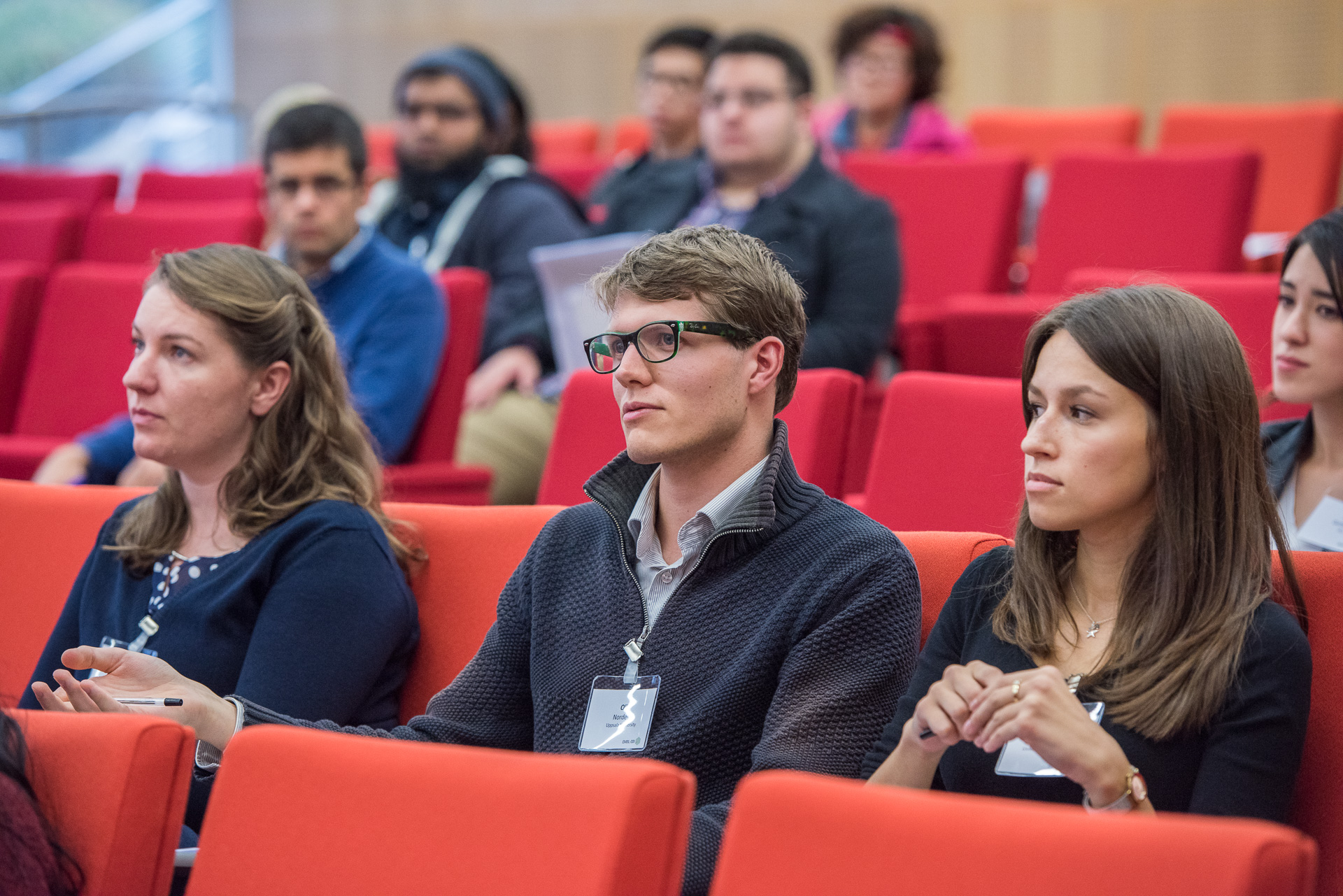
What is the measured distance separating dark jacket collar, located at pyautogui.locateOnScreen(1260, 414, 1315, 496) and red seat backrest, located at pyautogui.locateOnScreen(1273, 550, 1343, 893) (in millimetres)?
640

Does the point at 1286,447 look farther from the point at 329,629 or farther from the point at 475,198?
the point at 475,198

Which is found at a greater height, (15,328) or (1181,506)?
(1181,506)

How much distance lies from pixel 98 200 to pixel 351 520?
4.10 m

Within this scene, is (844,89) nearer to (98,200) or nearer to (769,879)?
(98,200)

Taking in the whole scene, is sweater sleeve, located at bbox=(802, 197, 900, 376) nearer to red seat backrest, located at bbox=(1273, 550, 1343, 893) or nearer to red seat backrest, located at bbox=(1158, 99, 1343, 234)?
red seat backrest, located at bbox=(1273, 550, 1343, 893)

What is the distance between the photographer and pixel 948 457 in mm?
2176

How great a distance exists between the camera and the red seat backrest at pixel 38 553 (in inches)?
81.0

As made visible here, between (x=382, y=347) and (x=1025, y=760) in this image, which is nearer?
(x=1025, y=760)

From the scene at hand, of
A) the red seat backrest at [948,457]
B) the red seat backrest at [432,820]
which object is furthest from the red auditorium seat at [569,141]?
the red seat backrest at [432,820]

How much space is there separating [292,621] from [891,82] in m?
3.74

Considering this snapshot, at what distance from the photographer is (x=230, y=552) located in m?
1.91

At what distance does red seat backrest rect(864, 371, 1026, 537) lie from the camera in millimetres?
2121

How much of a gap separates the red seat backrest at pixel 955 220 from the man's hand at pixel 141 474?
213cm

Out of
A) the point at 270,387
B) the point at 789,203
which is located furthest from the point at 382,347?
the point at 789,203
